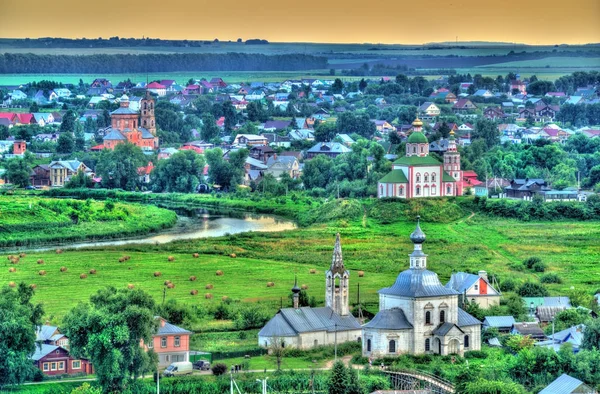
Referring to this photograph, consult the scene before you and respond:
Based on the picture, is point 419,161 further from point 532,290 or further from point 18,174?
point 18,174

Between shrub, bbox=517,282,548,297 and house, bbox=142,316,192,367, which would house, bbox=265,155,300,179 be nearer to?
shrub, bbox=517,282,548,297

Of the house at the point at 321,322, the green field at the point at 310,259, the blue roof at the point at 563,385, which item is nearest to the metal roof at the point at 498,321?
the house at the point at 321,322

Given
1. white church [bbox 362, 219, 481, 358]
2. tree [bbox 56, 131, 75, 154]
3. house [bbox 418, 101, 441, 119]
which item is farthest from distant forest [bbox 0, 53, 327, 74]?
white church [bbox 362, 219, 481, 358]

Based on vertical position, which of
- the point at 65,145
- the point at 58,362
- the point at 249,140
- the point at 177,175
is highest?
the point at 249,140

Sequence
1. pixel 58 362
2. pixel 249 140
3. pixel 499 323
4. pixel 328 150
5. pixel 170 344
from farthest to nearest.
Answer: pixel 249 140 → pixel 328 150 → pixel 499 323 → pixel 170 344 → pixel 58 362

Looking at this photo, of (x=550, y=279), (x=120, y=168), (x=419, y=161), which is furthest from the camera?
(x=120, y=168)

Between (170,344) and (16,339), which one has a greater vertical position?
(16,339)

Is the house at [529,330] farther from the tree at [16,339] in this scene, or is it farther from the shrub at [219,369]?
the tree at [16,339]

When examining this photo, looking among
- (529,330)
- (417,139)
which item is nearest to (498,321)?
(529,330)
